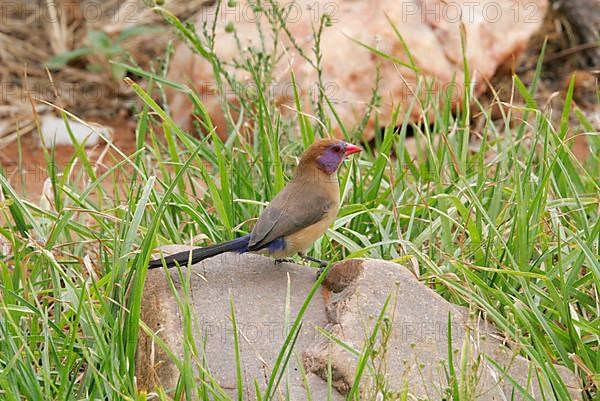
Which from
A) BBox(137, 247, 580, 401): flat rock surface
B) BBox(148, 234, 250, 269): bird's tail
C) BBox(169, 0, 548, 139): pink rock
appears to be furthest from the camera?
BBox(169, 0, 548, 139): pink rock

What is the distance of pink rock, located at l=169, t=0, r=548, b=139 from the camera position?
5.76 meters

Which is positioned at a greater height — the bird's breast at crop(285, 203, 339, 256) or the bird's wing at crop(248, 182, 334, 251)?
the bird's wing at crop(248, 182, 334, 251)

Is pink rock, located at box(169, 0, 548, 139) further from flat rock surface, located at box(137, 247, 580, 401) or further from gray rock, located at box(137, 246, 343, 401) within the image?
flat rock surface, located at box(137, 247, 580, 401)

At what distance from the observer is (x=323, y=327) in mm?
3221

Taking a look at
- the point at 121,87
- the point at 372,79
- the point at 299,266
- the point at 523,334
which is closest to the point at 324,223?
the point at 299,266

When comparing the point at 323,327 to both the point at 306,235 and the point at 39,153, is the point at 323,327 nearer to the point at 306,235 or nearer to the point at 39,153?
the point at 306,235

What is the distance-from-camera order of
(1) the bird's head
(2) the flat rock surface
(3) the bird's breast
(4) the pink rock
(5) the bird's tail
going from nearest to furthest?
(2) the flat rock surface, (5) the bird's tail, (3) the bird's breast, (1) the bird's head, (4) the pink rock

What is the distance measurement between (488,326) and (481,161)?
3.27 feet

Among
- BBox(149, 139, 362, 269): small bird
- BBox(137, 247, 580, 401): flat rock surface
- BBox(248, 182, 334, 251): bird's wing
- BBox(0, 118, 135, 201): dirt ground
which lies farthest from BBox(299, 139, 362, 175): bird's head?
BBox(0, 118, 135, 201): dirt ground

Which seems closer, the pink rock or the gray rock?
the gray rock

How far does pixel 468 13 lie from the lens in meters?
6.07

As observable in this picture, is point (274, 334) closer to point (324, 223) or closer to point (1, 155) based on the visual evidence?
point (324, 223)

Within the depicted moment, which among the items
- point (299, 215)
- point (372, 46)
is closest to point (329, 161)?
point (299, 215)

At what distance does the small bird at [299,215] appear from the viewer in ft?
11.1
